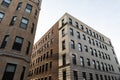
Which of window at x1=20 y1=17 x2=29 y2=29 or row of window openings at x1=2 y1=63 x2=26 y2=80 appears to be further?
window at x1=20 y1=17 x2=29 y2=29

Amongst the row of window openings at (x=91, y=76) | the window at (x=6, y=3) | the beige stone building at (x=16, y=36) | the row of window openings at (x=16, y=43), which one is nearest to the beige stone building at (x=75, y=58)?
the row of window openings at (x=91, y=76)

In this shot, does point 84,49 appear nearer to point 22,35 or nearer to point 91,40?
point 91,40

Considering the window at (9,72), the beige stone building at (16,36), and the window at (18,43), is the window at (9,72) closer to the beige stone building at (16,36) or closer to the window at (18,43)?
the beige stone building at (16,36)

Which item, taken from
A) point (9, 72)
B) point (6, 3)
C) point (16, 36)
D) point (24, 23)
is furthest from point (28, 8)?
point (9, 72)

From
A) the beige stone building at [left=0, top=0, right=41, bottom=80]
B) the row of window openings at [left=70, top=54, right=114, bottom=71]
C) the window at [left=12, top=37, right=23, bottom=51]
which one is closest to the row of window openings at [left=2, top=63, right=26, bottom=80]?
the beige stone building at [left=0, top=0, right=41, bottom=80]

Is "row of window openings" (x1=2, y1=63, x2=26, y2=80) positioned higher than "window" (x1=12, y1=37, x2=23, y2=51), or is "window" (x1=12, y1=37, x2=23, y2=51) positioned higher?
"window" (x1=12, y1=37, x2=23, y2=51)

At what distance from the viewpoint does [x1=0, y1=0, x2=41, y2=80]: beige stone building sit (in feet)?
40.6

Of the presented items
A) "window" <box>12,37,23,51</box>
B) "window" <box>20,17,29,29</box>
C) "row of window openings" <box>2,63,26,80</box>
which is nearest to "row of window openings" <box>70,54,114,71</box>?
"window" <box>12,37,23,51</box>

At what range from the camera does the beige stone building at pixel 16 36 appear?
12367 mm

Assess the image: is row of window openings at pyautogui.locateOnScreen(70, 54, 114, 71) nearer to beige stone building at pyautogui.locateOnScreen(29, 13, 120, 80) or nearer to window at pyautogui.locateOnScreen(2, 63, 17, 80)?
beige stone building at pyautogui.locateOnScreen(29, 13, 120, 80)

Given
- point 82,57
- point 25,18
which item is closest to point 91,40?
point 82,57

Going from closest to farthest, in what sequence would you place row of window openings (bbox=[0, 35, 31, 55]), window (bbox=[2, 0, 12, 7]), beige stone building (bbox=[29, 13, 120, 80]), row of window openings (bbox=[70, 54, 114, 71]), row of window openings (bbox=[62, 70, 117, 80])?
1. row of window openings (bbox=[0, 35, 31, 55])
2. window (bbox=[2, 0, 12, 7])
3. row of window openings (bbox=[62, 70, 117, 80])
4. beige stone building (bbox=[29, 13, 120, 80])
5. row of window openings (bbox=[70, 54, 114, 71])

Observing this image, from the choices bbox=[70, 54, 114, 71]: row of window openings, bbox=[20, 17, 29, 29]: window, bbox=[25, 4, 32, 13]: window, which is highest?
bbox=[25, 4, 32, 13]: window

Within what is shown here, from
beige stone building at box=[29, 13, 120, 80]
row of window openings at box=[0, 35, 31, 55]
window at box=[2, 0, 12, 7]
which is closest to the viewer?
row of window openings at box=[0, 35, 31, 55]
